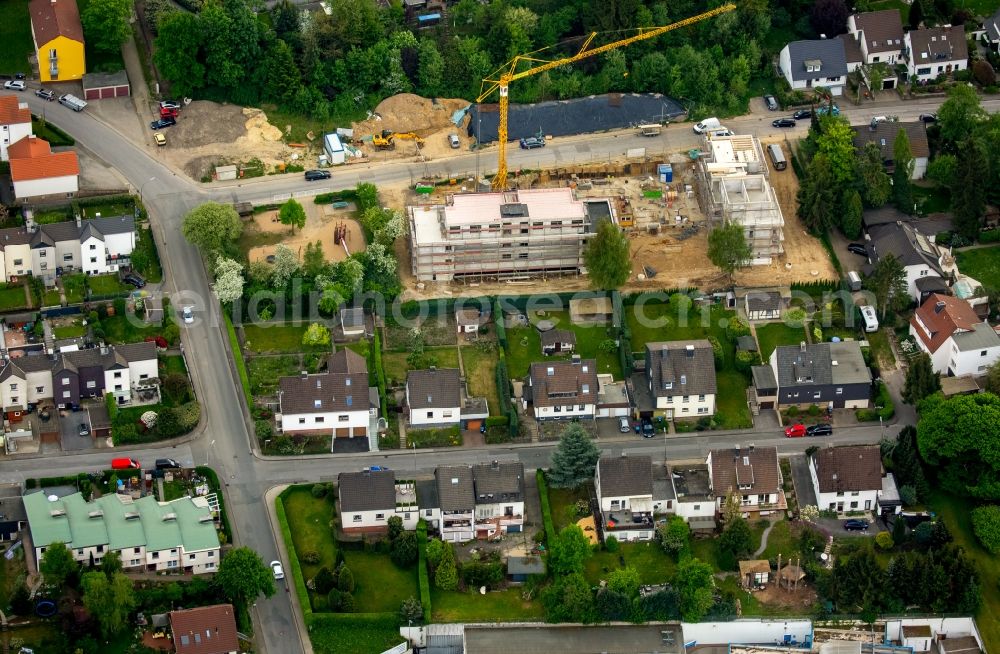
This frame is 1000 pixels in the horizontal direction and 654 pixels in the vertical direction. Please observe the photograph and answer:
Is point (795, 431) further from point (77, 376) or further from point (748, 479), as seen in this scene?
point (77, 376)

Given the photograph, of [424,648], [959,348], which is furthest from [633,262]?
[424,648]

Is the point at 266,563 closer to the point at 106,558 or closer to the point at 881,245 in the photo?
the point at 106,558

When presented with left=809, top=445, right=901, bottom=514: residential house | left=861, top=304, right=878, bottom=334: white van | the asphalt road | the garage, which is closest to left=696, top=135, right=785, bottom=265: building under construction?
the asphalt road

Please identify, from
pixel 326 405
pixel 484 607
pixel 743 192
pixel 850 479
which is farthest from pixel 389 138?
pixel 850 479

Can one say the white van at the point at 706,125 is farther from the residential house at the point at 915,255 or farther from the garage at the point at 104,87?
the garage at the point at 104,87

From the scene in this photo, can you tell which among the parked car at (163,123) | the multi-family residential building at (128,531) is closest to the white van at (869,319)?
the multi-family residential building at (128,531)

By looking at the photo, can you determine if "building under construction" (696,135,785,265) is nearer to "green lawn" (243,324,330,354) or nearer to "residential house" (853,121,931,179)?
"residential house" (853,121,931,179)

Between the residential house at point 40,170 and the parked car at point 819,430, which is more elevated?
the residential house at point 40,170
